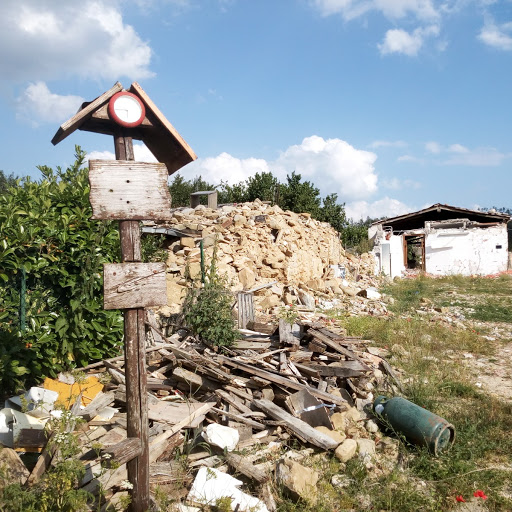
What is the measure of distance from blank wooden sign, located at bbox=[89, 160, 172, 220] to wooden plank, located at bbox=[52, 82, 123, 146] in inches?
13.8

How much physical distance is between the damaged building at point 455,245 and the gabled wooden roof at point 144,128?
786 inches

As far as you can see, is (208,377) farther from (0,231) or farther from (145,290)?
(0,231)

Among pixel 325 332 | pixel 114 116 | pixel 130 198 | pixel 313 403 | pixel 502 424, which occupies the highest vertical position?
pixel 114 116

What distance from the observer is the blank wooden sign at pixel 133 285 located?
2.91 m

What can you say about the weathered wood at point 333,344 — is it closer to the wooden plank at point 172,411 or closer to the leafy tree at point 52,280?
the wooden plank at point 172,411

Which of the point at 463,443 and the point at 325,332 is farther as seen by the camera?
the point at 325,332

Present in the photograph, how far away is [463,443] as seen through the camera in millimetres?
4531

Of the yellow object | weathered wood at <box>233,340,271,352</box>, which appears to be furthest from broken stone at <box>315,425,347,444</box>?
the yellow object

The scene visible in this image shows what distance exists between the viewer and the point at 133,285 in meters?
2.99

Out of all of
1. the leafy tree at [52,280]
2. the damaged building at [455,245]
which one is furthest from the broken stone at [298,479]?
the damaged building at [455,245]

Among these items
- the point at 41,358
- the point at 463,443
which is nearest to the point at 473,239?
the point at 463,443

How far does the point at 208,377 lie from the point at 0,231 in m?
3.12

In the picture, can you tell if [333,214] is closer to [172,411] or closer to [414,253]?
[414,253]

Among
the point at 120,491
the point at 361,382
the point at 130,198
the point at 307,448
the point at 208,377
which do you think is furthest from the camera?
the point at 361,382
